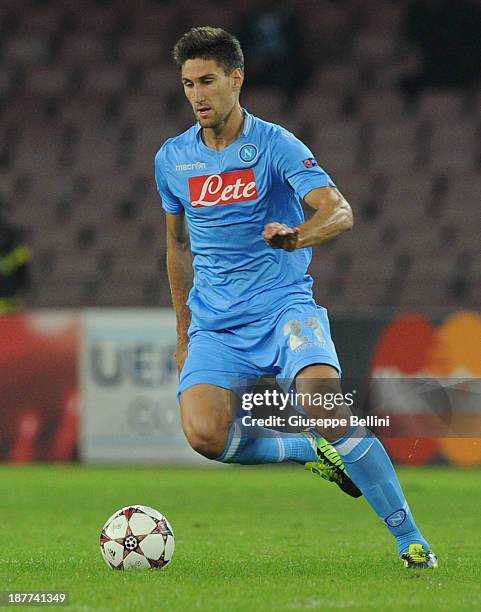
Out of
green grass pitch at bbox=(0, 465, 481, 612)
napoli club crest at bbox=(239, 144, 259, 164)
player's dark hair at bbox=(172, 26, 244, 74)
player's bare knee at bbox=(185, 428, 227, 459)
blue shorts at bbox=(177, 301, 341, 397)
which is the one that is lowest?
green grass pitch at bbox=(0, 465, 481, 612)

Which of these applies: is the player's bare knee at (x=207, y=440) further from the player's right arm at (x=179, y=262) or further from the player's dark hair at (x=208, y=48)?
the player's dark hair at (x=208, y=48)

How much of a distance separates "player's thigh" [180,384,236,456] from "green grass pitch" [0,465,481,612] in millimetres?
507

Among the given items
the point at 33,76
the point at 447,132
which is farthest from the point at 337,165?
the point at 33,76

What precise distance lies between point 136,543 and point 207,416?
569 mm

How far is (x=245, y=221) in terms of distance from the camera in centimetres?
562

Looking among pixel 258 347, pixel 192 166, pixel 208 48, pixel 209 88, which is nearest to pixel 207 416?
pixel 258 347

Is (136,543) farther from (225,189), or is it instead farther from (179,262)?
(225,189)

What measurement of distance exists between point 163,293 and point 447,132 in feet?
14.2

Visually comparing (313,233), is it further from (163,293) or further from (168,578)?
(163,293)

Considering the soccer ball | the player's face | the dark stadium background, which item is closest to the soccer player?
the player's face

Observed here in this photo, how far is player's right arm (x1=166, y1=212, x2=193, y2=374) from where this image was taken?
6.02 metres

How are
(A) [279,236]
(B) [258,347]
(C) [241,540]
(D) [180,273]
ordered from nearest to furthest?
(A) [279,236] < (B) [258,347] < (D) [180,273] < (C) [241,540]

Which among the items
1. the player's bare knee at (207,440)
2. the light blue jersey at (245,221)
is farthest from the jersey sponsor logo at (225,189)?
the player's bare knee at (207,440)

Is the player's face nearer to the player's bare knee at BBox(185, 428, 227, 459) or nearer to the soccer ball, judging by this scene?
the player's bare knee at BBox(185, 428, 227, 459)
